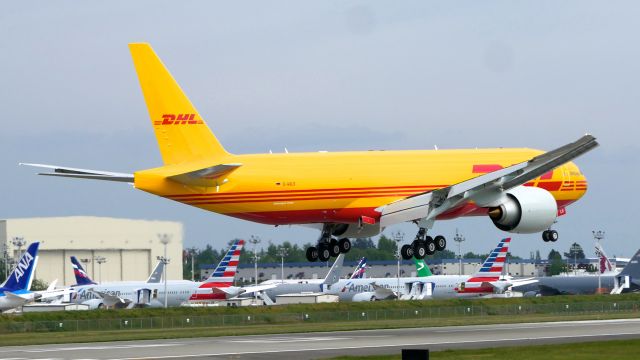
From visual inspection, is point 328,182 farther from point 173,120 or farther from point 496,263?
point 496,263

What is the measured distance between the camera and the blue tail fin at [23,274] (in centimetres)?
11962

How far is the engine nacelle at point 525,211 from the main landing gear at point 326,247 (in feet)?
29.4

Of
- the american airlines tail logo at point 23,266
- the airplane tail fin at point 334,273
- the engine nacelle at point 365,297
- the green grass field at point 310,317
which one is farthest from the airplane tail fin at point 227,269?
the american airlines tail logo at point 23,266

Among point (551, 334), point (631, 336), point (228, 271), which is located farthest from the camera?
point (228, 271)

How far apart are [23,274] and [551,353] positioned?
80.4 metres

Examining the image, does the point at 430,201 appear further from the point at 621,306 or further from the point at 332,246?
the point at 621,306

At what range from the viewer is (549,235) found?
215ft

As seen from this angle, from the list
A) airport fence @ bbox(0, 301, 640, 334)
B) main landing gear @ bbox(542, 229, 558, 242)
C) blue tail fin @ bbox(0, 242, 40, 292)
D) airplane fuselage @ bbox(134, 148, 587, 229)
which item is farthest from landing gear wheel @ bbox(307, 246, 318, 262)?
blue tail fin @ bbox(0, 242, 40, 292)

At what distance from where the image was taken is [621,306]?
108 metres

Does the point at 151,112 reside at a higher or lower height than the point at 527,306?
higher

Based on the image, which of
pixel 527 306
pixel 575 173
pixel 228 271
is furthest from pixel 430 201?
pixel 228 271

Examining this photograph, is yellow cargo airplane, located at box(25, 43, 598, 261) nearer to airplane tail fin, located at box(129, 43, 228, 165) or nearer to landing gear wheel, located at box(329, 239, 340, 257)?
airplane tail fin, located at box(129, 43, 228, 165)

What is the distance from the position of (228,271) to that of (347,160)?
72174 millimetres

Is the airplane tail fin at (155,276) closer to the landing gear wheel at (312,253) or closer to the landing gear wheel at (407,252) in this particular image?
the landing gear wheel at (312,253)
